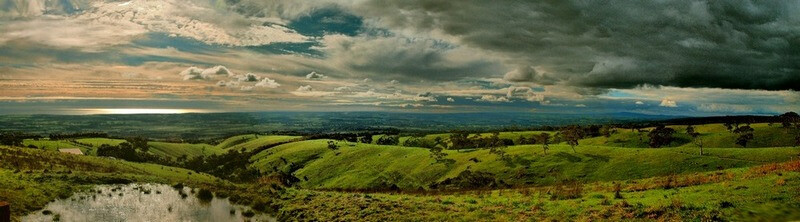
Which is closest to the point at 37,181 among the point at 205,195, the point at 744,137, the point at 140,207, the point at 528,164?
the point at 140,207

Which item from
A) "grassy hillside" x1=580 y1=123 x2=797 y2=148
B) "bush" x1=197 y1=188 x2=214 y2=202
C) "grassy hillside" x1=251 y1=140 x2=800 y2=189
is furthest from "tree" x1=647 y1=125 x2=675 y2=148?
"bush" x1=197 y1=188 x2=214 y2=202

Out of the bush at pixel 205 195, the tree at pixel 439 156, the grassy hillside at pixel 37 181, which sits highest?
the grassy hillside at pixel 37 181

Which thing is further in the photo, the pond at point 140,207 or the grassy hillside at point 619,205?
the pond at point 140,207

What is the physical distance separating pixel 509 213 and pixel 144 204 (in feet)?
81.7

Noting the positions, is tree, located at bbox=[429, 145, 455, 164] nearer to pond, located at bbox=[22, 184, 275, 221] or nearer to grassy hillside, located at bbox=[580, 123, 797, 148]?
grassy hillside, located at bbox=[580, 123, 797, 148]

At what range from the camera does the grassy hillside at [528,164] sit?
91.2 m

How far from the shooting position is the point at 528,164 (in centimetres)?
11706

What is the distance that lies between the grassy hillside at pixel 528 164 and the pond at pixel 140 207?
8058 centimetres

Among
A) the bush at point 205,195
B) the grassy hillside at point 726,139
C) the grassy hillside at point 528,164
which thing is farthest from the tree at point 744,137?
the bush at point 205,195

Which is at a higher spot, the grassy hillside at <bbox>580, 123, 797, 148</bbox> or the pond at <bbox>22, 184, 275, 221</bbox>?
the pond at <bbox>22, 184, 275, 221</bbox>

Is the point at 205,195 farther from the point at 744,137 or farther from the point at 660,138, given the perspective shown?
the point at 744,137

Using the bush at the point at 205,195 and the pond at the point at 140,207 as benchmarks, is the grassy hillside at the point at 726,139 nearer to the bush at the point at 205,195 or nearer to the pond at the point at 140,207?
the bush at the point at 205,195

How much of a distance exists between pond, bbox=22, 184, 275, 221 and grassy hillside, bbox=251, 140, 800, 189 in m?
80.6

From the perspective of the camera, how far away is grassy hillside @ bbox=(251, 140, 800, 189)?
3590 inches
